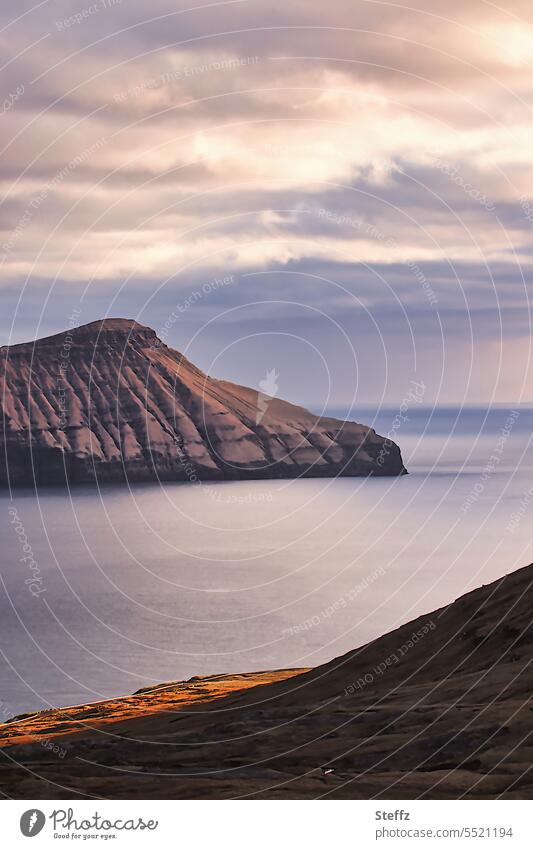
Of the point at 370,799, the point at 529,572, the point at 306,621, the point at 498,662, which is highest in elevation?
the point at 306,621

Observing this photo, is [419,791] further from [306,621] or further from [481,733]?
[306,621]

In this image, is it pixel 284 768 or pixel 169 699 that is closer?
pixel 284 768

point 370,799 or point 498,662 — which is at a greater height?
point 498,662

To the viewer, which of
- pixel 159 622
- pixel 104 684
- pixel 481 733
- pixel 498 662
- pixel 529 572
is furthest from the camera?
pixel 159 622

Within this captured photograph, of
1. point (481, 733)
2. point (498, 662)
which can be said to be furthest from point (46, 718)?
point (481, 733)

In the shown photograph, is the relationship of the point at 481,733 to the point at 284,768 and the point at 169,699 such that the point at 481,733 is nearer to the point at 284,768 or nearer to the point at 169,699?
the point at 284,768
